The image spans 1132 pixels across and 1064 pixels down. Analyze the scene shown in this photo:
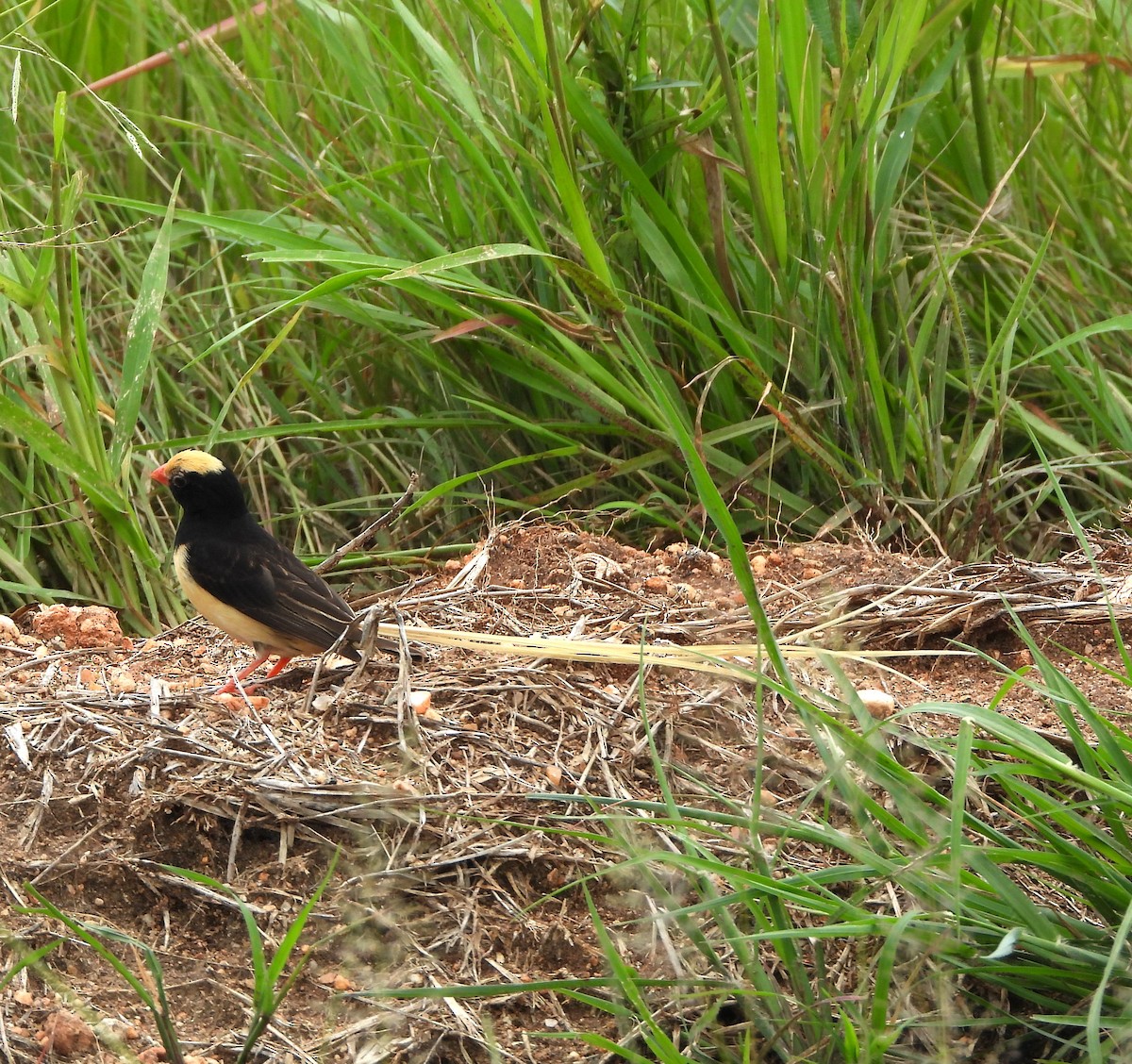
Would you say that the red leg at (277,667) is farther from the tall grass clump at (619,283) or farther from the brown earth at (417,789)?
the tall grass clump at (619,283)

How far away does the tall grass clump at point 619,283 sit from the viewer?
3.58 meters

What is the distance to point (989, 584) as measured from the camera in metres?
3.31

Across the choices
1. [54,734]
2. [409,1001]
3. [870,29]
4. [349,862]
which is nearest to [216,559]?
[54,734]

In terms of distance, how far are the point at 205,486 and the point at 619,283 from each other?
1.23 metres

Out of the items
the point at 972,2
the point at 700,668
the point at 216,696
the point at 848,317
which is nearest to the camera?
the point at 700,668

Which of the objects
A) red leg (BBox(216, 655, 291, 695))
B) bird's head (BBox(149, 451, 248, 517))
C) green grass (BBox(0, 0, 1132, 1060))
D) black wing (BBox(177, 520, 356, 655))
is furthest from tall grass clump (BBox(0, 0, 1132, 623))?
red leg (BBox(216, 655, 291, 695))

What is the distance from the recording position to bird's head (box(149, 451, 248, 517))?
360 centimetres

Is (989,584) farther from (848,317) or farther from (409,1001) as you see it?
(409,1001)

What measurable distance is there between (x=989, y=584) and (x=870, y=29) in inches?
52.0

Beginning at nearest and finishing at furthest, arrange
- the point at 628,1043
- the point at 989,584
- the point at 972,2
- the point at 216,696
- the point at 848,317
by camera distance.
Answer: the point at 628,1043 → the point at 216,696 → the point at 989,584 → the point at 848,317 → the point at 972,2

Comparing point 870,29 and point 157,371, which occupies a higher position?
point 870,29

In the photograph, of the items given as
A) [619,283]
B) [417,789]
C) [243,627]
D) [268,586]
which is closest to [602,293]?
[619,283]

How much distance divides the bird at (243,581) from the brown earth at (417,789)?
0.38 feet

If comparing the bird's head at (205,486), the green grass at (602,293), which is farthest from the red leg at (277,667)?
the green grass at (602,293)
